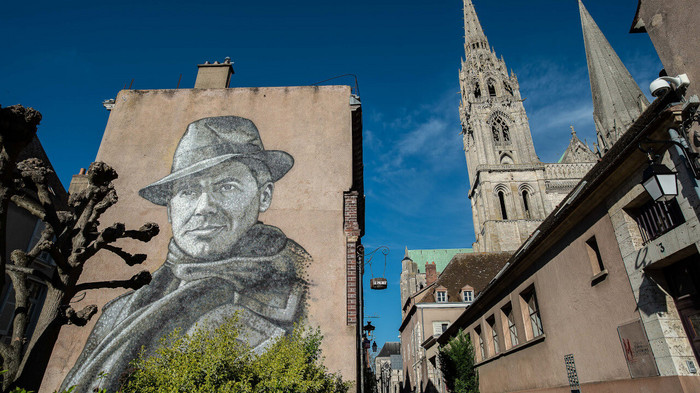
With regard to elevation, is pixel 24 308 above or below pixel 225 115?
below

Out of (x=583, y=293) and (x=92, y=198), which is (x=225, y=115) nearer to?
(x=92, y=198)

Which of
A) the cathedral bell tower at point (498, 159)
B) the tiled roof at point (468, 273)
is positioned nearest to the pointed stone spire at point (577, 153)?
the cathedral bell tower at point (498, 159)

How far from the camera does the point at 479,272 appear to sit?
29125mm

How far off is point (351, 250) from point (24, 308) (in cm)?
793

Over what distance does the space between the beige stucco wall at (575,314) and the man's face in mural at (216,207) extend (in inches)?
351

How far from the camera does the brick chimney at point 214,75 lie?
1582 cm

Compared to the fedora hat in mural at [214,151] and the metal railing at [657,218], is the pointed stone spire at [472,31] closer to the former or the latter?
the fedora hat in mural at [214,151]

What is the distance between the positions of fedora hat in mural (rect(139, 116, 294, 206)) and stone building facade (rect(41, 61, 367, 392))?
0.04 meters

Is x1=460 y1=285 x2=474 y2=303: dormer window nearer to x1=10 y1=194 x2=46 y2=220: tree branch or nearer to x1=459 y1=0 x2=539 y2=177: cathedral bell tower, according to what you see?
x1=10 y1=194 x2=46 y2=220: tree branch

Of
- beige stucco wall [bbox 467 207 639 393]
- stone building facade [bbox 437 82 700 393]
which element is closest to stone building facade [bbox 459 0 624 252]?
beige stucco wall [bbox 467 207 639 393]

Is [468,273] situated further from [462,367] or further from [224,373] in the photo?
[224,373]

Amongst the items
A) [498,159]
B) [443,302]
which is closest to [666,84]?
[443,302]

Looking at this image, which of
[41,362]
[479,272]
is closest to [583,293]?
[41,362]

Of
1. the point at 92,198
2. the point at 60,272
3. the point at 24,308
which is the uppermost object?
the point at 92,198
